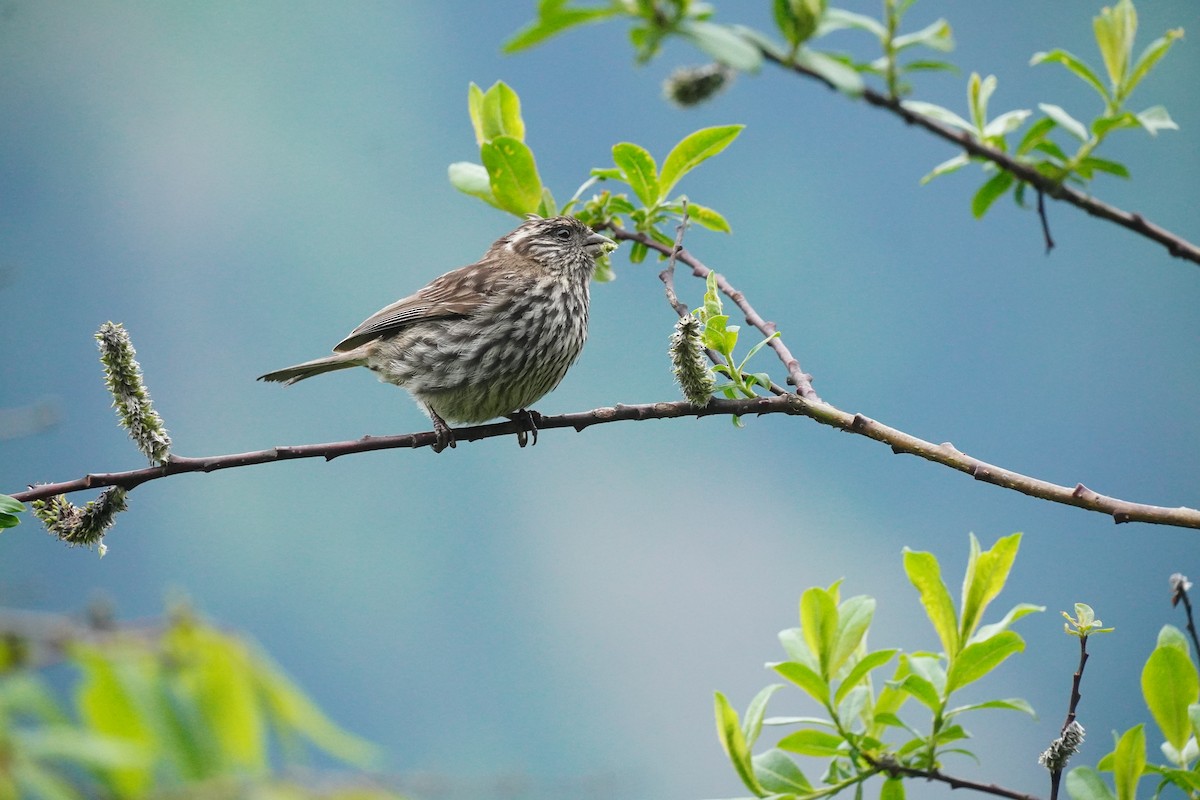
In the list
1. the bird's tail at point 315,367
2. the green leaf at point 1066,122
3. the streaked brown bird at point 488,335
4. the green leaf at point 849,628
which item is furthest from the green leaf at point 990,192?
the bird's tail at point 315,367

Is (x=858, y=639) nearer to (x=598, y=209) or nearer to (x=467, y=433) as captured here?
(x=598, y=209)

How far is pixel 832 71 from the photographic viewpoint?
4.11ft

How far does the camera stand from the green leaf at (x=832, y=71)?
1228 mm

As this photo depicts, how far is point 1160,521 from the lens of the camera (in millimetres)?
1656

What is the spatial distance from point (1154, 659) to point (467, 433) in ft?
6.22

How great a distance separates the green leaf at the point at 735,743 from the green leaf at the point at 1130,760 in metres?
0.52

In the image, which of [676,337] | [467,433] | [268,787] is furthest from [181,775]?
[467,433]

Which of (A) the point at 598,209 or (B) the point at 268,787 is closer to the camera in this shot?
(B) the point at 268,787

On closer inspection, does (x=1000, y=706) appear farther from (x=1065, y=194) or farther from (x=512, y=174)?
(x=512, y=174)

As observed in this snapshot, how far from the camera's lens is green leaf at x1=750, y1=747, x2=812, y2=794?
5.32 ft

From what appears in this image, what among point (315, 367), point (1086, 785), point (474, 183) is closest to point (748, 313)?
point (474, 183)

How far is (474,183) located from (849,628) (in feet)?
4.80

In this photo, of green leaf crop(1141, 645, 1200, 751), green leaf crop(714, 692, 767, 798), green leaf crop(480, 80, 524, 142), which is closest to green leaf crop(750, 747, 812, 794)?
green leaf crop(714, 692, 767, 798)

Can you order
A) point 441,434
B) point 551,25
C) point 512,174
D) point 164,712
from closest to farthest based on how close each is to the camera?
point 164,712 → point 551,25 → point 512,174 → point 441,434
